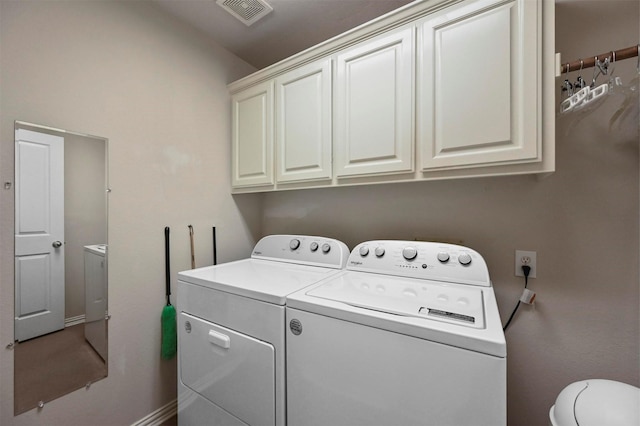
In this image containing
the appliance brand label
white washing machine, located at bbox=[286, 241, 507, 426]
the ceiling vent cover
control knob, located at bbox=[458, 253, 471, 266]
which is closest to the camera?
white washing machine, located at bbox=[286, 241, 507, 426]

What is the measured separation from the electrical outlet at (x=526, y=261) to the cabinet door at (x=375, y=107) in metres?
0.72

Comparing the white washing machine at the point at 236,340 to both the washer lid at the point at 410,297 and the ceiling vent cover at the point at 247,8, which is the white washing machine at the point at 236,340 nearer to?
the washer lid at the point at 410,297

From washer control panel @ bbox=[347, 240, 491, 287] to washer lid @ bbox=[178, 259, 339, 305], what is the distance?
0.63 ft

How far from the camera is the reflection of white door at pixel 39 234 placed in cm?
110

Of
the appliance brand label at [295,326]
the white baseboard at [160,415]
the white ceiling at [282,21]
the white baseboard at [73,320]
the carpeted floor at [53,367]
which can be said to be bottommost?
the white baseboard at [160,415]

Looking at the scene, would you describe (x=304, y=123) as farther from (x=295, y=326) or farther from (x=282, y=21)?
(x=295, y=326)

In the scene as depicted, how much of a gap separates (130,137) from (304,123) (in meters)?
0.96

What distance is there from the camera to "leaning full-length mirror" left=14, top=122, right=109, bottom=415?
1.11 metres

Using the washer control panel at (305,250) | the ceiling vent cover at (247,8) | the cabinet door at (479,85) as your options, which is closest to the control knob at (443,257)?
the cabinet door at (479,85)

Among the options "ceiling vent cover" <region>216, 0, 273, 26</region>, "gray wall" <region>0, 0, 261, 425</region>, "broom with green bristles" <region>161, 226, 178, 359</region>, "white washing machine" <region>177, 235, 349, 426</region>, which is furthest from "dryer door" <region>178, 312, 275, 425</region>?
"ceiling vent cover" <region>216, 0, 273, 26</region>

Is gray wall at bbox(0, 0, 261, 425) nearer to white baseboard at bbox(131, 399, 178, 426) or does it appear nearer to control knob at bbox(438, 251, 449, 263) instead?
white baseboard at bbox(131, 399, 178, 426)

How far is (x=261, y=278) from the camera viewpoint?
50.4 inches

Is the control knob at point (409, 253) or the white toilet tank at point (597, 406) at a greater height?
the control knob at point (409, 253)

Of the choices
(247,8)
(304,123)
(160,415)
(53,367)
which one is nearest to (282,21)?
(247,8)
